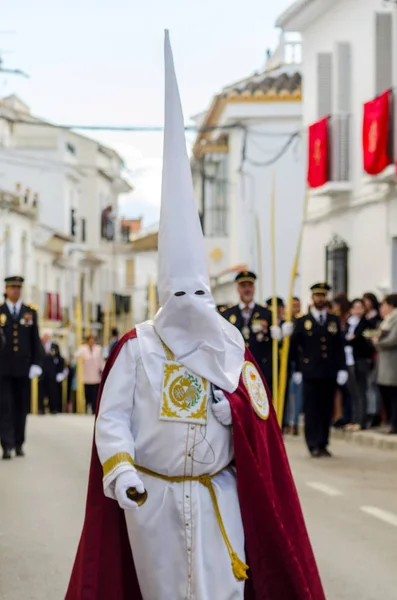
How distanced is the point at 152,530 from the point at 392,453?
34.7 ft

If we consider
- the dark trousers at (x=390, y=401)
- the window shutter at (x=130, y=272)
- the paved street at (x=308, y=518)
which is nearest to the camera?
the paved street at (x=308, y=518)

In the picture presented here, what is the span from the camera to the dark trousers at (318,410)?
1480 cm

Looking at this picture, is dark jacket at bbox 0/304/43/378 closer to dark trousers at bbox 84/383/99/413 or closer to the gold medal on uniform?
the gold medal on uniform

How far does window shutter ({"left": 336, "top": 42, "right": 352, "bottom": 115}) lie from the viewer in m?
26.0

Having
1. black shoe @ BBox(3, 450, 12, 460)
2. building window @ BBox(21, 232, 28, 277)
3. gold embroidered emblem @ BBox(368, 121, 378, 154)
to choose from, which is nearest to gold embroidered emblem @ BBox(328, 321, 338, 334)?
black shoe @ BBox(3, 450, 12, 460)

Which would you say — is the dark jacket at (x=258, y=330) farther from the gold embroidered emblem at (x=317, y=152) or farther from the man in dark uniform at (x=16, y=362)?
the gold embroidered emblem at (x=317, y=152)

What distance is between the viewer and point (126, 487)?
5.07 m

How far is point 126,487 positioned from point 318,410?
995 centimetres

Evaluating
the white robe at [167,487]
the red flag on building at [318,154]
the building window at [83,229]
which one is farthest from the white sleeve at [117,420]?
the building window at [83,229]

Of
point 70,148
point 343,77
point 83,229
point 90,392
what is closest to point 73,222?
point 70,148

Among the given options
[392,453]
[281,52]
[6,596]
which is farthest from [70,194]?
[6,596]

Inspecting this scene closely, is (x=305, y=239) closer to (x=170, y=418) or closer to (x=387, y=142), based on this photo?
(x=387, y=142)

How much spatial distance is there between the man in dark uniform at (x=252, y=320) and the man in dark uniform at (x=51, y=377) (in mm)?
14589

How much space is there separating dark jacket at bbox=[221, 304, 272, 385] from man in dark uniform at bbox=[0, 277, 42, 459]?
2.33m
